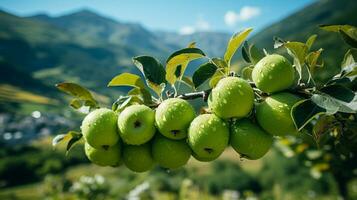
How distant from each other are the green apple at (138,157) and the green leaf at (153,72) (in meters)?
0.28

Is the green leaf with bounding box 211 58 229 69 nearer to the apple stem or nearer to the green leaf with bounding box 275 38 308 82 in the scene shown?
the apple stem

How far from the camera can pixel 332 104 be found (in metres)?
1.23

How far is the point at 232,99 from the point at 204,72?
0.96 ft

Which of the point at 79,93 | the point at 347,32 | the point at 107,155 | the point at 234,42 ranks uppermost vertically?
the point at 347,32

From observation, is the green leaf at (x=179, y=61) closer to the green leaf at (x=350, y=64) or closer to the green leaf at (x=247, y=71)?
the green leaf at (x=247, y=71)

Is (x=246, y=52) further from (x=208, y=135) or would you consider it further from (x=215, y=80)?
(x=208, y=135)

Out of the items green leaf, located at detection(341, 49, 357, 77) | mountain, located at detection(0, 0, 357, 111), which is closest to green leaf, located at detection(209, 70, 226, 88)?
green leaf, located at detection(341, 49, 357, 77)

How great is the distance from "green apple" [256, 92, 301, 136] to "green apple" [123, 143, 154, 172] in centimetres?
51

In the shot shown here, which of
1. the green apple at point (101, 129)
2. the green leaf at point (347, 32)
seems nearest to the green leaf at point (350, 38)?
the green leaf at point (347, 32)

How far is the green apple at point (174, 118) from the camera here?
4.78 ft

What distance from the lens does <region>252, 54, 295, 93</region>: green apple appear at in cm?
142

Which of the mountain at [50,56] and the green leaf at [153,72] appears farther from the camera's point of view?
the mountain at [50,56]

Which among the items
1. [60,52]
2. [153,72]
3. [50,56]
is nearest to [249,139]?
[153,72]

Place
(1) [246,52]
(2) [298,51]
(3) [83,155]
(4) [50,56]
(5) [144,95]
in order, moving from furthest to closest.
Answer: (4) [50,56] < (3) [83,155] < (1) [246,52] < (5) [144,95] < (2) [298,51]
